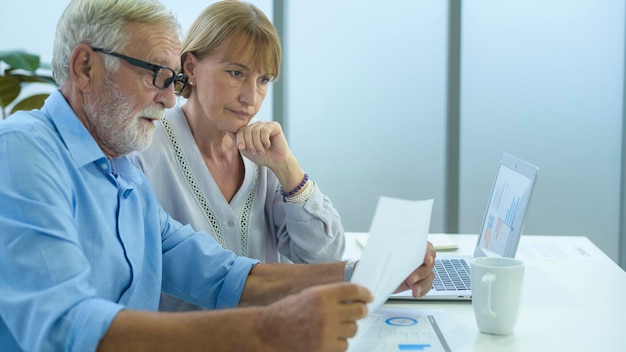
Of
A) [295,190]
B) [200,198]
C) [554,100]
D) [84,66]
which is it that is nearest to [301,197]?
[295,190]

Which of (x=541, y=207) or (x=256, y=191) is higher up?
(x=256, y=191)

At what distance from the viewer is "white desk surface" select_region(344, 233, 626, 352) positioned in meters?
1.36

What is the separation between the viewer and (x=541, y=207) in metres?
4.17

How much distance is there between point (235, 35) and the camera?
1837 millimetres

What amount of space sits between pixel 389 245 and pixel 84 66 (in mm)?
688

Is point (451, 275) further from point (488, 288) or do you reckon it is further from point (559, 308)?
point (488, 288)

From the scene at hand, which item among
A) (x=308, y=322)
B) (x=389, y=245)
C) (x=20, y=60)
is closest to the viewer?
(x=308, y=322)

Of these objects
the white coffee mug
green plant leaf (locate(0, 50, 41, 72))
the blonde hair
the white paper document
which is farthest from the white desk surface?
green plant leaf (locate(0, 50, 41, 72))

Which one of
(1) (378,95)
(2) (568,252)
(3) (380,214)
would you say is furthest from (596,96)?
(3) (380,214)

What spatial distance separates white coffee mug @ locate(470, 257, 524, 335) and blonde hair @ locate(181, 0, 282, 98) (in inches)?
31.2

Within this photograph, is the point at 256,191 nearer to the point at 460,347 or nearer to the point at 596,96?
the point at 460,347

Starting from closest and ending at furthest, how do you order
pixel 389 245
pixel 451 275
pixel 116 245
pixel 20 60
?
pixel 389 245, pixel 116 245, pixel 451 275, pixel 20 60

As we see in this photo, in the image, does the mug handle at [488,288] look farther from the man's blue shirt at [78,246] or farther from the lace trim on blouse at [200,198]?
the lace trim on blouse at [200,198]

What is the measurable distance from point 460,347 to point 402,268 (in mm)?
212
